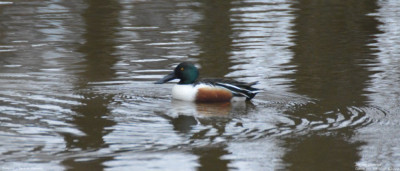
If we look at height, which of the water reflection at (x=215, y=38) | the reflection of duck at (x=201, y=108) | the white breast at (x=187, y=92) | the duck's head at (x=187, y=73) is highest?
the duck's head at (x=187, y=73)

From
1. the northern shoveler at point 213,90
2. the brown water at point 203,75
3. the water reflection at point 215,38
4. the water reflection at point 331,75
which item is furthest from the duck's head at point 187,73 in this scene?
the water reflection at point 215,38

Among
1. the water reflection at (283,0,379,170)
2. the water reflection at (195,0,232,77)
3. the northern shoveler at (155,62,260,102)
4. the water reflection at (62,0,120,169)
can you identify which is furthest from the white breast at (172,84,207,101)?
the water reflection at (195,0,232,77)

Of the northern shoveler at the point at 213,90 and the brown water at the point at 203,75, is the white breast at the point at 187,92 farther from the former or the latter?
the brown water at the point at 203,75

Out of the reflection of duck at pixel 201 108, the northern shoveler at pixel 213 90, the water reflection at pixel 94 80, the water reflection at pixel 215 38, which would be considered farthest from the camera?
the water reflection at pixel 215 38

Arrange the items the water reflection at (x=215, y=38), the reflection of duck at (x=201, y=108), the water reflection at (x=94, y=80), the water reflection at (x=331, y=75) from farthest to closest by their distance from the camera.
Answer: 1. the water reflection at (x=215, y=38)
2. the reflection of duck at (x=201, y=108)
3. the water reflection at (x=94, y=80)
4. the water reflection at (x=331, y=75)

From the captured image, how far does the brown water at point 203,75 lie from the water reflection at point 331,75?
0.02 meters

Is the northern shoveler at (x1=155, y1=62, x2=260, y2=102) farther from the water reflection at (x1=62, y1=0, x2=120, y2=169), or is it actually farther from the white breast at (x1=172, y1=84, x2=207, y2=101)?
the water reflection at (x1=62, y1=0, x2=120, y2=169)

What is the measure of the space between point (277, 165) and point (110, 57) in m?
6.76

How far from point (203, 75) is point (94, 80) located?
5.31 ft

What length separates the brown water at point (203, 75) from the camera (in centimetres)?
752

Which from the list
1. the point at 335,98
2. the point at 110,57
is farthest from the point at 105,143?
the point at 110,57

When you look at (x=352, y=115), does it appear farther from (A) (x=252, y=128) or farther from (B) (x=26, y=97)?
(B) (x=26, y=97)

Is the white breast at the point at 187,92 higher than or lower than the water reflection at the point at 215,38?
higher

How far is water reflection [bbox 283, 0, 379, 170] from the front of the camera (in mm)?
7633
